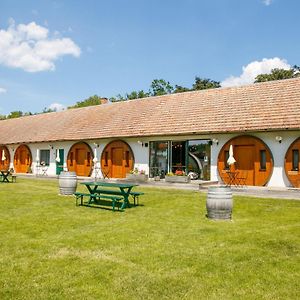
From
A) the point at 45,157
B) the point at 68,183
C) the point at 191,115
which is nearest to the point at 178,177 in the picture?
the point at 191,115

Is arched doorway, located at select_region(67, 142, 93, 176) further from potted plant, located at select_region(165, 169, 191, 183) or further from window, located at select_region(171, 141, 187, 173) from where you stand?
potted plant, located at select_region(165, 169, 191, 183)

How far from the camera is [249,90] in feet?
71.2

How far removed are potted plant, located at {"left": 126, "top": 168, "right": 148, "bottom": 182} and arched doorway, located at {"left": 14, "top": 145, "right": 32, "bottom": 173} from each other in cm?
1227

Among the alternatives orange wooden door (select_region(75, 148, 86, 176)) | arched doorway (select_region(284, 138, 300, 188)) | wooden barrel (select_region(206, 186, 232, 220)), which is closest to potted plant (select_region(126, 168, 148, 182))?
orange wooden door (select_region(75, 148, 86, 176))

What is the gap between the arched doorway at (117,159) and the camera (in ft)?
78.1

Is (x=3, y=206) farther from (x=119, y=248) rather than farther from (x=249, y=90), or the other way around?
→ (x=249, y=90)

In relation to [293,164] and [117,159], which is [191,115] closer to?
[117,159]

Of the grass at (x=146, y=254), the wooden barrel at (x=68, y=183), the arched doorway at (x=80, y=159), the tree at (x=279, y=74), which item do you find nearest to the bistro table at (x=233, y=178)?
the grass at (x=146, y=254)

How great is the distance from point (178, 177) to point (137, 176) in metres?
2.54

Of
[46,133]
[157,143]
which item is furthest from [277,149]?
[46,133]

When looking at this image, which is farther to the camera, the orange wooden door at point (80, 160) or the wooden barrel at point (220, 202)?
the orange wooden door at point (80, 160)

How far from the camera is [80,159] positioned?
26688 millimetres

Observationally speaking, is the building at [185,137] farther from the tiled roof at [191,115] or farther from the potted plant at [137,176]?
the potted plant at [137,176]

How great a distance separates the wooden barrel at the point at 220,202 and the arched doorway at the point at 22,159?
2314 centimetres
